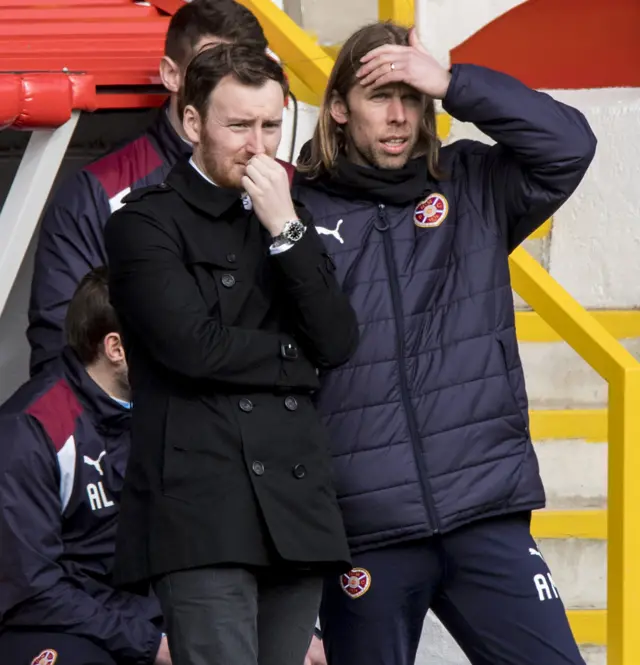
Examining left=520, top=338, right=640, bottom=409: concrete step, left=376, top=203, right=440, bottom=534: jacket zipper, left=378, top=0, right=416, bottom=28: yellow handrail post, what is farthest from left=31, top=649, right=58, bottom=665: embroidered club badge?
left=378, top=0, right=416, bottom=28: yellow handrail post

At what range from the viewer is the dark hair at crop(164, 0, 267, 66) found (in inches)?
151

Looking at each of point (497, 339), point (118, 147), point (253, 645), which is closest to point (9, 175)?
point (118, 147)

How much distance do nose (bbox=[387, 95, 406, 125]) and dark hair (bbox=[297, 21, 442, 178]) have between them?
0.26 feet

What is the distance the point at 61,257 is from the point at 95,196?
0.60 feet

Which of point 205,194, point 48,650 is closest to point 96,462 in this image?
point 48,650

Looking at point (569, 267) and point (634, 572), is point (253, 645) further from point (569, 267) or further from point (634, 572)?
point (569, 267)

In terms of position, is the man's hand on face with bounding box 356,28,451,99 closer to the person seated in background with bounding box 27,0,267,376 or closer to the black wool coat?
the black wool coat

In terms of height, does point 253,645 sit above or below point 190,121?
below

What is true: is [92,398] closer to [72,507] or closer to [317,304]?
[72,507]

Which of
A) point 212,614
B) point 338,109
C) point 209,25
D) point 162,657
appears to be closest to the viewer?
point 212,614

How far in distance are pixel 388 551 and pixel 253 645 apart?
1.61 ft

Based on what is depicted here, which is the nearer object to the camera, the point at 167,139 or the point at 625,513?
the point at 625,513

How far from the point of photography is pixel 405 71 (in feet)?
10.1

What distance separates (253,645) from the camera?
2.58 meters
